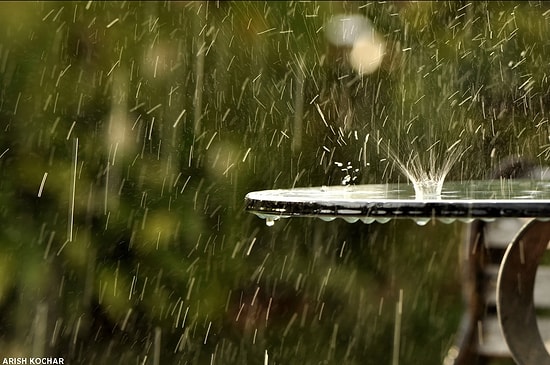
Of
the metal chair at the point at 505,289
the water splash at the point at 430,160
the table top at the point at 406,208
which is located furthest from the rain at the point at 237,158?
the table top at the point at 406,208

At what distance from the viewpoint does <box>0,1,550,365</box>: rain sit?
2.83 metres

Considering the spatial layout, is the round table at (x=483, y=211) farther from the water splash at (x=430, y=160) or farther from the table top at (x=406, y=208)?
the water splash at (x=430, y=160)

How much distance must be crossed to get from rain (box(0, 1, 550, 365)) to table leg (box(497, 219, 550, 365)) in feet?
1.31

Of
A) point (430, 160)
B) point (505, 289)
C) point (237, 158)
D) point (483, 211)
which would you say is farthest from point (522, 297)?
point (430, 160)

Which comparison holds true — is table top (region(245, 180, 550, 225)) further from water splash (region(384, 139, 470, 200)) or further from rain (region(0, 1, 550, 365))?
water splash (region(384, 139, 470, 200))

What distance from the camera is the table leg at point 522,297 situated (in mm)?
2158

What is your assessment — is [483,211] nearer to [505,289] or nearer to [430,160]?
[505,289]

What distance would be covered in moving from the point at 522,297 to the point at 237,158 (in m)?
1.23

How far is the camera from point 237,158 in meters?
3.13

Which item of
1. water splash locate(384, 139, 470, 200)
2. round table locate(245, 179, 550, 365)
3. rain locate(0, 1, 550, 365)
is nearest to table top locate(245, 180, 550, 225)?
round table locate(245, 179, 550, 365)

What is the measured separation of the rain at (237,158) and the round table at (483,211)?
16.2 inches

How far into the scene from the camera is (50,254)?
282 cm

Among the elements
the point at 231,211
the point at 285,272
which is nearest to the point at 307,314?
the point at 285,272

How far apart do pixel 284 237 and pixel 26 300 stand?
1.01m
